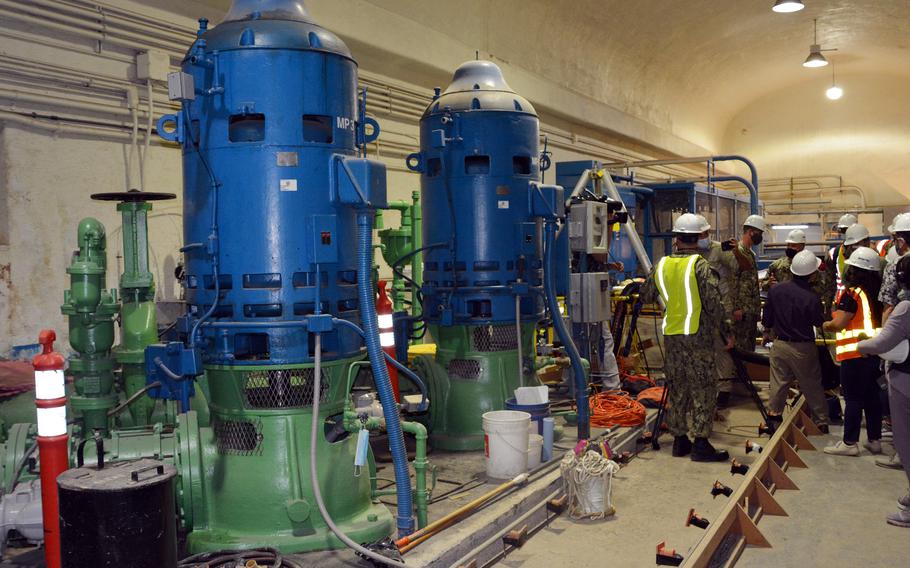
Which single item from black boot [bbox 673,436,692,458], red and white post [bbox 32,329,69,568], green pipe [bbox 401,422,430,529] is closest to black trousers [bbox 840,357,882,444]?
black boot [bbox 673,436,692,458]

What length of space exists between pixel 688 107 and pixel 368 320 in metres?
16.8

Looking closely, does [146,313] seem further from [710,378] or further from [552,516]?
[710,378]

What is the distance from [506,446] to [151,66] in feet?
12.7

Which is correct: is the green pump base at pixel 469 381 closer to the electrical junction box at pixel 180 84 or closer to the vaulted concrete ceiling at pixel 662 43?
the electrical junction box at pixel 180 84

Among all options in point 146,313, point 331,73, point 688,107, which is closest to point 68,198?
point 146,313

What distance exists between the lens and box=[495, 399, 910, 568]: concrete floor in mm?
4453

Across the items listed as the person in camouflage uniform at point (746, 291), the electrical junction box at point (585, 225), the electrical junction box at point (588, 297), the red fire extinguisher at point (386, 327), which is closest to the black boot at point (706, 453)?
the electrical junction box at point (588, 297)

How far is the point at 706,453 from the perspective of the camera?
627cm

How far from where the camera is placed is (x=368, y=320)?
4012 mm

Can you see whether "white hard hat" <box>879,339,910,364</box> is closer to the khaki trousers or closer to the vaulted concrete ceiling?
the khaki trousers

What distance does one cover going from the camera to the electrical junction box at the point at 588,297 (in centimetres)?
671

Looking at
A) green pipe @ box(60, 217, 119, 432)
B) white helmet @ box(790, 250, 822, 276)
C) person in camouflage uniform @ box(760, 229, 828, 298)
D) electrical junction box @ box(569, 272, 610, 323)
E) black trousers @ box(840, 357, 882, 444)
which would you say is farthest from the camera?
person in camouflage uniform @ box(760, 229, 828, 298)

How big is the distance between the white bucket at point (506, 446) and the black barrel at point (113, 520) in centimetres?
243

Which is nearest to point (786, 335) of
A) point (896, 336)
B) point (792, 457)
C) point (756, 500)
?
point (792, 457)
